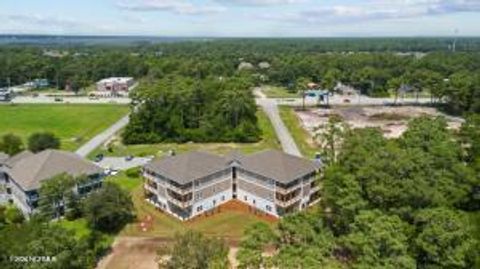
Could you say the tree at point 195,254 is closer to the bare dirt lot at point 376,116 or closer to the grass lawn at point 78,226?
the grass lawn at point 78,226

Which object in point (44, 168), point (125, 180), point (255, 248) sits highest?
point (44, 168)

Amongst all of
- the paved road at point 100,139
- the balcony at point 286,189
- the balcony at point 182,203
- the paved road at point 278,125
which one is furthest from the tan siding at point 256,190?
the paved road at point 100,139

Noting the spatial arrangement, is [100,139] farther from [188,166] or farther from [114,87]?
[114,87]

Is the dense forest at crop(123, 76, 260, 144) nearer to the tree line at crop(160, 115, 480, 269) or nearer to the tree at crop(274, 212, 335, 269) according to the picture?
the tree line at crop(160, 115, 480, 269)

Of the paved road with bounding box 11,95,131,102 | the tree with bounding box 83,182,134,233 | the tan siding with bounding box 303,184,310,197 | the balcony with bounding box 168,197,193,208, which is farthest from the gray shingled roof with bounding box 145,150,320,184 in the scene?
the paved road with bounding box 11,95,131,102

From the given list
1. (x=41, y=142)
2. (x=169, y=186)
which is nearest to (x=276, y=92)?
(x=41, y=142)

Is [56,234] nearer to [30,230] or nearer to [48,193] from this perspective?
[30,230]

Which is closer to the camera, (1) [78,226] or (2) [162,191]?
(1) [78,226]

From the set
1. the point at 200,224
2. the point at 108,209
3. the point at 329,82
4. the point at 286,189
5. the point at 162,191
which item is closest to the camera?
the point at 108,209
